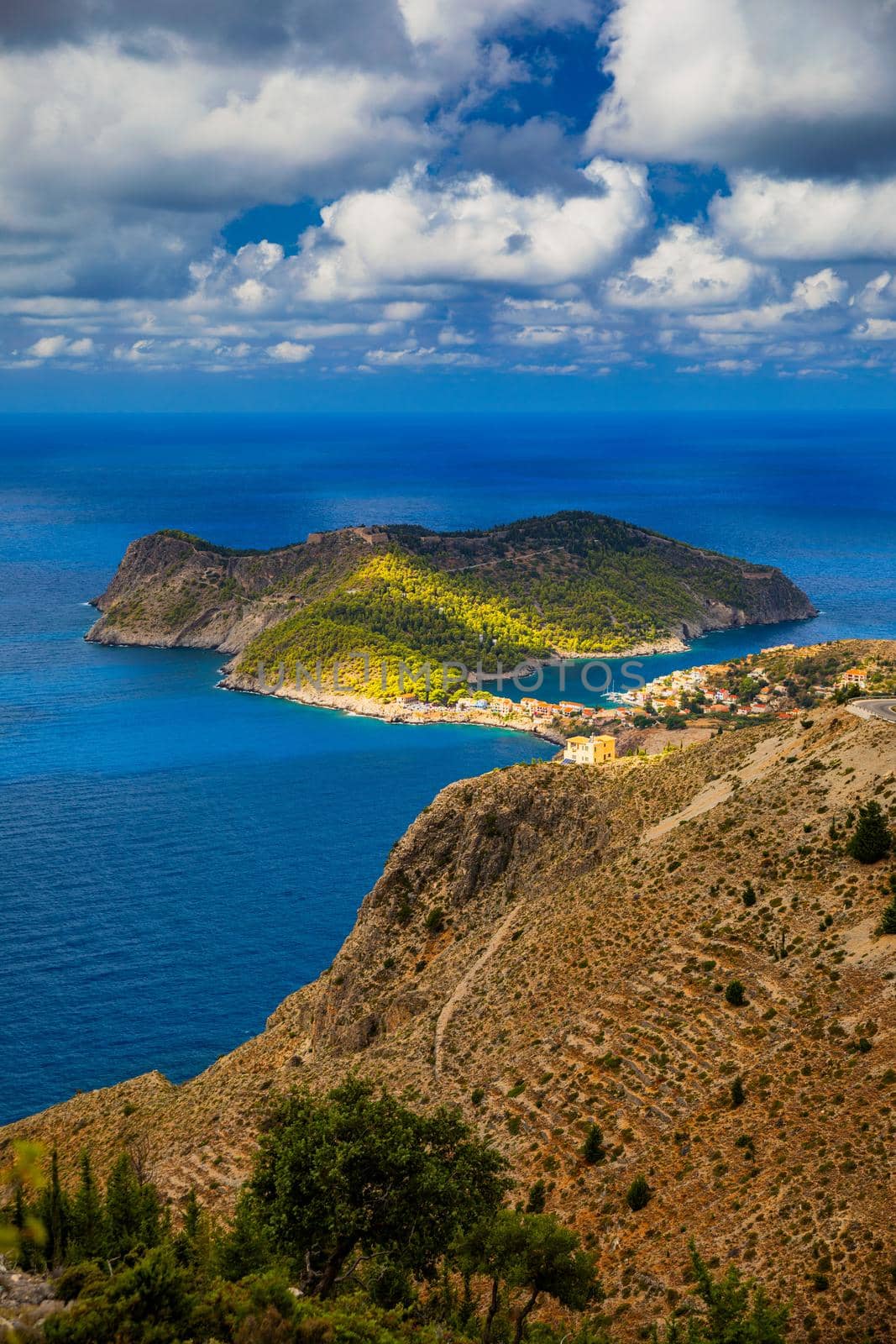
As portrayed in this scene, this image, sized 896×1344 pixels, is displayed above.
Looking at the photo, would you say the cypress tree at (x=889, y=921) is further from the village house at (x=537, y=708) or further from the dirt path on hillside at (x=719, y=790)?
the village house at (x=537, y=708)

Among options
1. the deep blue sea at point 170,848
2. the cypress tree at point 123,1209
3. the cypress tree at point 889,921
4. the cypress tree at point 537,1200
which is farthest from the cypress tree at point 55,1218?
the deep blue sea at point 170,848

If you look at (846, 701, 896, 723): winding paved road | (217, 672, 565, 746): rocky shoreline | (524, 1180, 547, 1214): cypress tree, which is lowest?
(524, 1180, 547, 1214): cypress tree

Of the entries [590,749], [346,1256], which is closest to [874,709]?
[346,1256]

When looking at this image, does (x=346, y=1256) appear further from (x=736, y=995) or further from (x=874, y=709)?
(x=874, y=709)

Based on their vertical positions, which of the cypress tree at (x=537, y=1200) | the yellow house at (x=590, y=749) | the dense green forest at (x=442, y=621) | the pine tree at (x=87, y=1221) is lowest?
the pine tree at (x=87, y=1221)

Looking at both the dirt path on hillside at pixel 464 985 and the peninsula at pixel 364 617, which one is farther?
the peninsula at pixel 364 617

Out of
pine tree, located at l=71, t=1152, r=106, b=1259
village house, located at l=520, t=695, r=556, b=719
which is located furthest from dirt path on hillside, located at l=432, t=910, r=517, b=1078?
village house, located at l=520, t=695, r=556, b=719

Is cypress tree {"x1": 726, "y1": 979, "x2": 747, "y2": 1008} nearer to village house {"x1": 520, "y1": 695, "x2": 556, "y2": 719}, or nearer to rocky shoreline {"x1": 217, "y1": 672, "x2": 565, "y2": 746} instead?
rocky shoreline {"x1": 217, "y1": 672, "x2": 565, "y2": 746}
